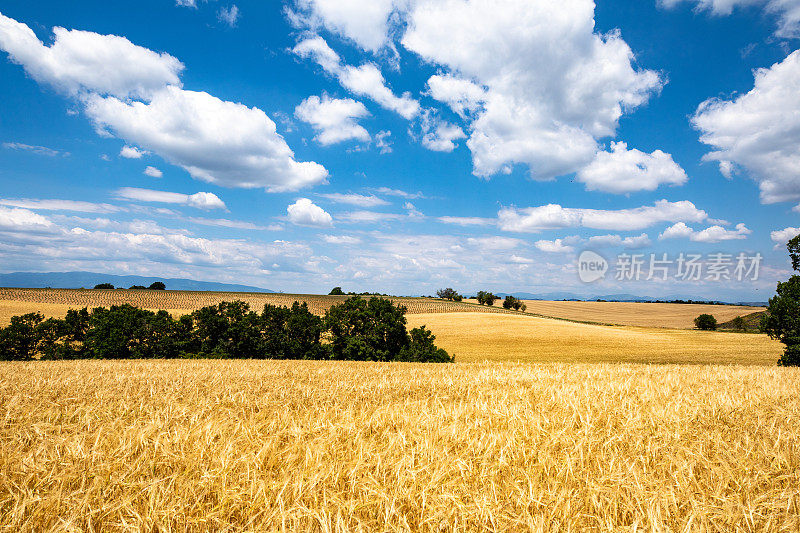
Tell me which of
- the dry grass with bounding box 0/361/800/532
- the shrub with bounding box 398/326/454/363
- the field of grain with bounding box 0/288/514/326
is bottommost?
the field of grain with bounding box 0/288/514/326

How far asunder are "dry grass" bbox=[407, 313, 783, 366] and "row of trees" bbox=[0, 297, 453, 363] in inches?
501

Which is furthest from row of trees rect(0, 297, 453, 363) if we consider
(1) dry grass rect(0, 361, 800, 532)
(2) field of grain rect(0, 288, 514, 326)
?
(2) field of grain rect(0, 288, 514, 326)

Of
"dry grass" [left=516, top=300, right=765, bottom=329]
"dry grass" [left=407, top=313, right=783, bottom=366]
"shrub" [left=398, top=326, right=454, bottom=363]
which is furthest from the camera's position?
"dry grass" [left=516, top=300, right=765, bottom=329]

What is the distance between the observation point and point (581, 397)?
5.96 m

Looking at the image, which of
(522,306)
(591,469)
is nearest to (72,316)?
(591,469)

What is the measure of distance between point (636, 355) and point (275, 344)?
36828mm

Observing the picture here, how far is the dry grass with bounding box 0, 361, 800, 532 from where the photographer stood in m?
2.29

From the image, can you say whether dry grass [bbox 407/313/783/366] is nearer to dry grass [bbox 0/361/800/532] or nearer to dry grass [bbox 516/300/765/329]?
dry grass [bbox 0/361/800/532]

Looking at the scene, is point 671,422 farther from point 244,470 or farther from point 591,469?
point 244,470

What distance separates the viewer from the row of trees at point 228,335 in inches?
1006

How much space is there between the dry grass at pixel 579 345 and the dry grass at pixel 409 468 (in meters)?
32.3

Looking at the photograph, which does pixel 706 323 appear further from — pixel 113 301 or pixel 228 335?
pixel 113 301

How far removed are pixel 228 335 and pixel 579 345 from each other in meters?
42.5

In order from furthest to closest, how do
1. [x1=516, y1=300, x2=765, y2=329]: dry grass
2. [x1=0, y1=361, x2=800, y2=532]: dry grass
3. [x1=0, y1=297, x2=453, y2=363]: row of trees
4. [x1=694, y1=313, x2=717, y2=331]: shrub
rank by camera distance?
[x1=516, y1=300, x2=765, y2=329]: dry grass < [x1=694, y1=313, x2=717, y2=331]: shrub < [x1=0, y1=297, x2=453, y2=363]: row of trees < [x1=0, y1=361, x2=800, y2=532]: dry grass
